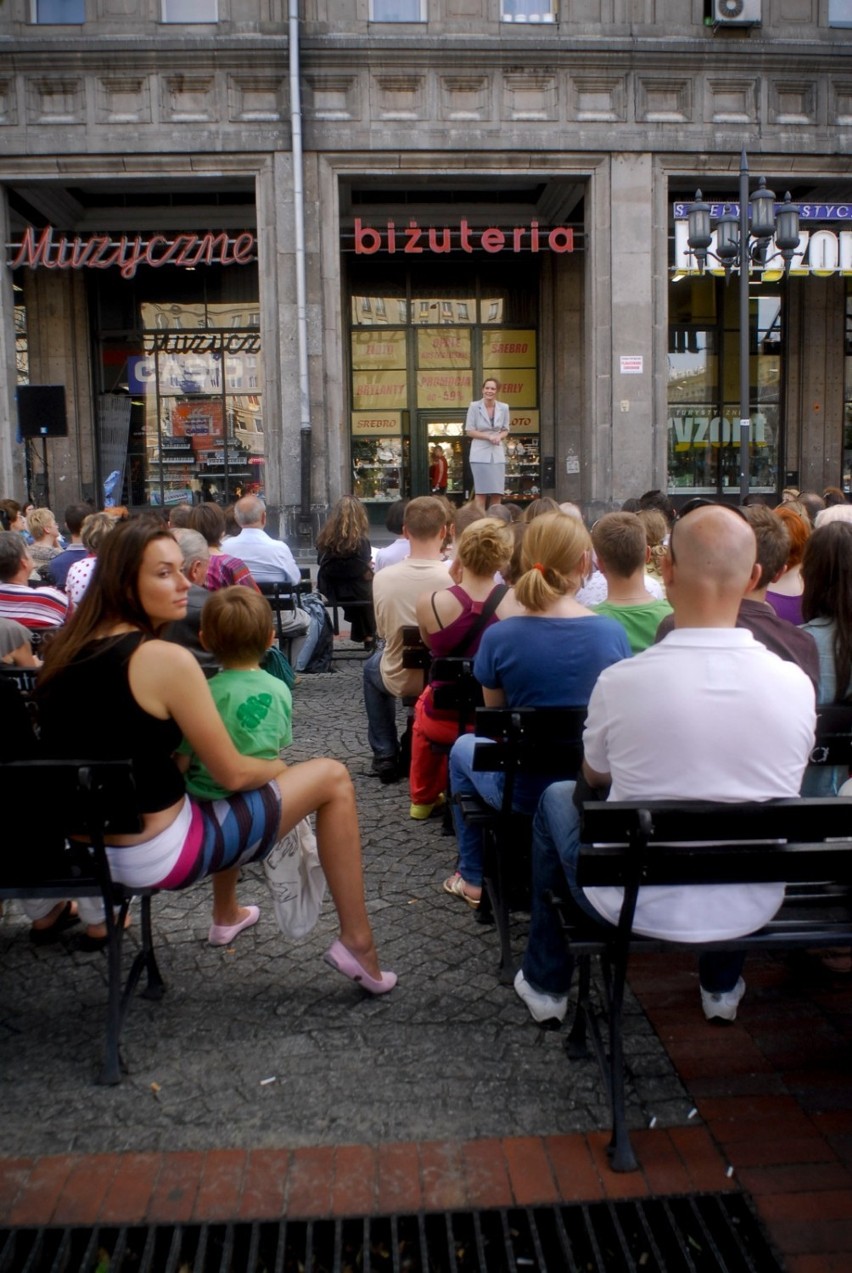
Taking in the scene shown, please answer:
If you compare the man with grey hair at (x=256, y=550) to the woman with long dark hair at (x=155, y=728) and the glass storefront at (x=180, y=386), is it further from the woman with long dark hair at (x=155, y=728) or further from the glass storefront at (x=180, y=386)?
the glass storefront at (x=180, y=386)

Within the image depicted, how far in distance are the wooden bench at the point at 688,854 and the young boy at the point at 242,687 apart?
1.29 m

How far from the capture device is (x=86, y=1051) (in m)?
3.45

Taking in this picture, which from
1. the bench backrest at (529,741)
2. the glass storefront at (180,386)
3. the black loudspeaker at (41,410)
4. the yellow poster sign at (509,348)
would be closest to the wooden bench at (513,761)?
the bench backrest at (529,741)

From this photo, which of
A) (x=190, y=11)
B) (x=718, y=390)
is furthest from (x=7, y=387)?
(x=718, y=390)

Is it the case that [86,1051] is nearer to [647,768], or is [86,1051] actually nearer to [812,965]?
[647,768]

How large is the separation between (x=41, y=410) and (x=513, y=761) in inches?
555

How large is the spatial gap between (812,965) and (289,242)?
14.4 meters

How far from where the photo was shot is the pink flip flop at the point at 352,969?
12.1 feet

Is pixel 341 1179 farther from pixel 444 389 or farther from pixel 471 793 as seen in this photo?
pixel 444 389

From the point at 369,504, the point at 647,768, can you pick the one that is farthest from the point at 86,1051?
the point at 369,504

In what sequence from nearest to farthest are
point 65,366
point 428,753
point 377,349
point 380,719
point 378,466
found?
point 428,753, point 380,719, point 65,366, point 377,349, point 378,466

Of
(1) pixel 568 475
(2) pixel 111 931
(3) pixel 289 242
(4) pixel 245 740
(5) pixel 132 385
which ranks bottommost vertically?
(2) pixel 111 931

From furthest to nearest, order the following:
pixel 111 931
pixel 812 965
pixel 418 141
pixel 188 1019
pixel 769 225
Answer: pixel 418 141 < pixel 769 225 < pixel 812 965 < pixel 188 1019 < pixel 111 931

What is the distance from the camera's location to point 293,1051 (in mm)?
3402
